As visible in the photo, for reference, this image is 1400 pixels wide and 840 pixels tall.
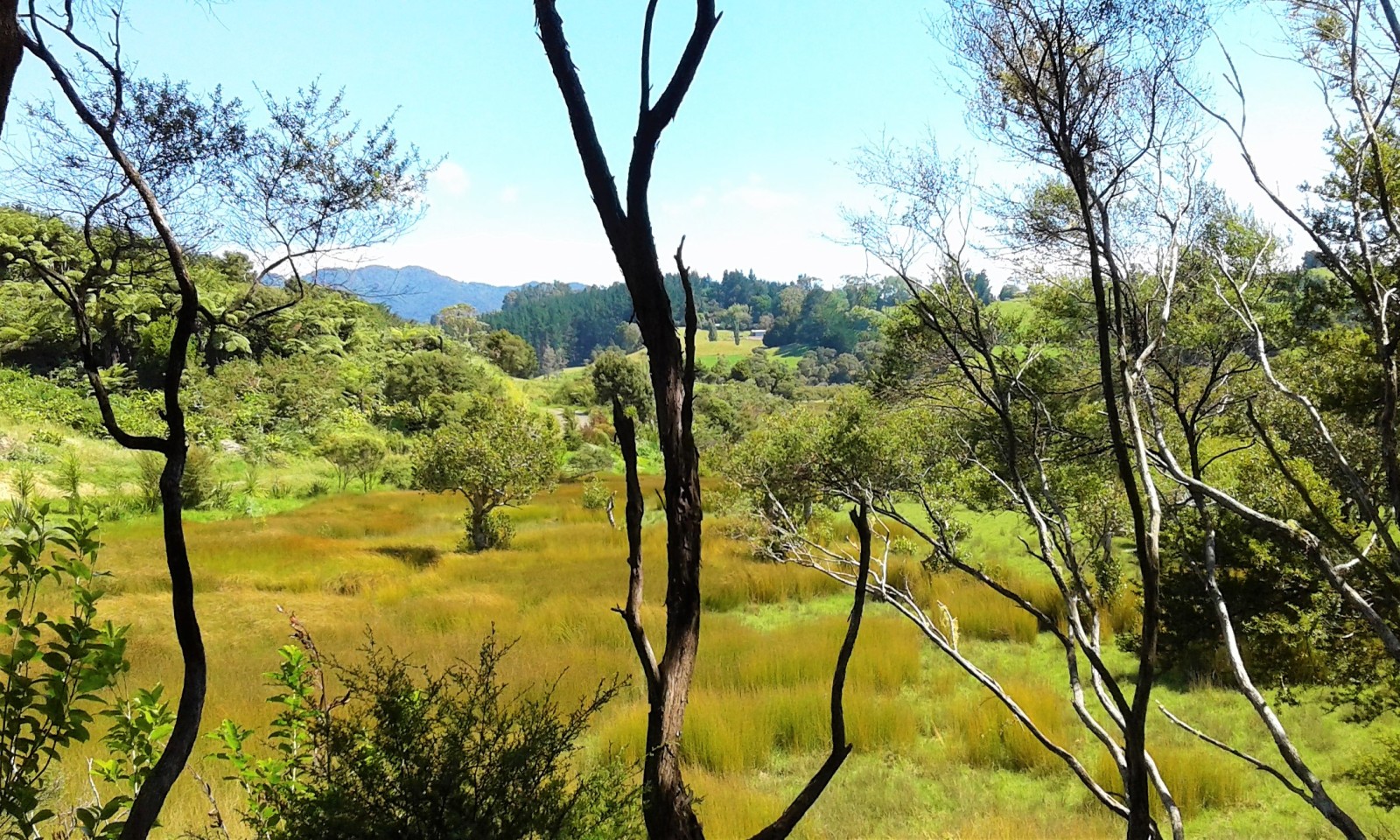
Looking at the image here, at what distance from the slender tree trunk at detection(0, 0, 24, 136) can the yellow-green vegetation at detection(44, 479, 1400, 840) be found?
3.58 metres

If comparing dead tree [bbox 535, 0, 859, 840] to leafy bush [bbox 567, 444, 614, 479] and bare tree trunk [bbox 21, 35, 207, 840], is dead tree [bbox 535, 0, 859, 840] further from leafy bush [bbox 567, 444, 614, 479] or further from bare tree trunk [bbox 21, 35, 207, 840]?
leafy bush [bbox 567, 444, 614, 479]

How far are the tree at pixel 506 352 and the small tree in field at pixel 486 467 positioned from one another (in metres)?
34.7

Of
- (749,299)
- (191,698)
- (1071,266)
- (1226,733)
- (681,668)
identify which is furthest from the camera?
(749,299)

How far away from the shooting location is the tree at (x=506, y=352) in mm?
50781

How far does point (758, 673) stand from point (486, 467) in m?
9.40

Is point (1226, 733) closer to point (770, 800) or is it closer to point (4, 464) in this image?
point (770, 800)

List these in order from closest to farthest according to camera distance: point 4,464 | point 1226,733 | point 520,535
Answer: point 1226,733 < point 4,464 < point 520,535

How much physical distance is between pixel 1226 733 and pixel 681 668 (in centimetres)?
785

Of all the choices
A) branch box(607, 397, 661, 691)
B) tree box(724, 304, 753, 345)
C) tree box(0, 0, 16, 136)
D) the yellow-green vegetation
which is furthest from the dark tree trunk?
tree box(724, 304, 753, 345)

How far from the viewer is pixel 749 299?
13025cm

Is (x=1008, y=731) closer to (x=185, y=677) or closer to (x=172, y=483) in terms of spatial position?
(x=185, y=677)

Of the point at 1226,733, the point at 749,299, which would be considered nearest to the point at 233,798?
the point at 1226,733

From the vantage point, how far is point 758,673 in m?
7.72

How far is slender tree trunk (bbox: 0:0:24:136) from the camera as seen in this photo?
120cm
